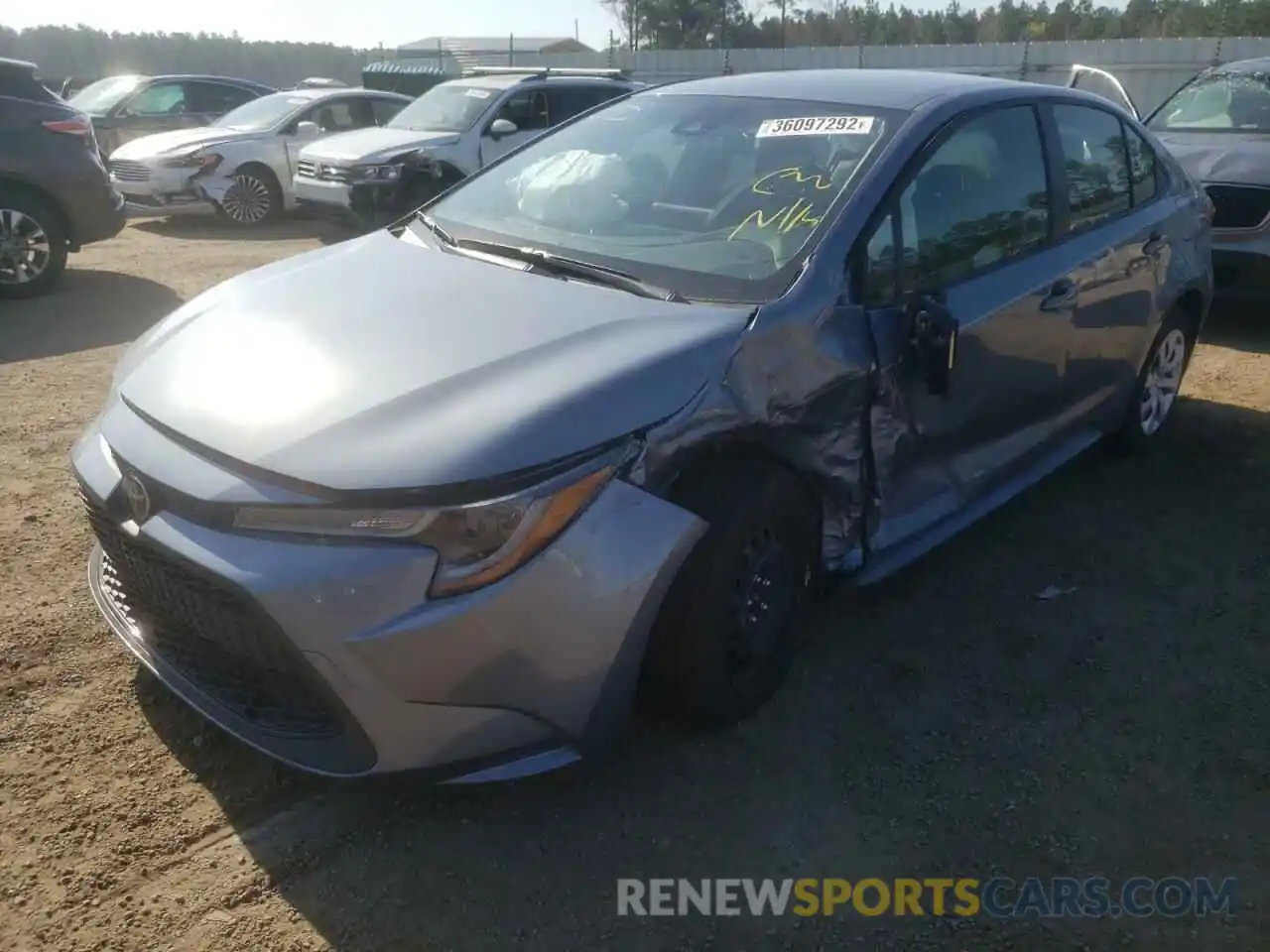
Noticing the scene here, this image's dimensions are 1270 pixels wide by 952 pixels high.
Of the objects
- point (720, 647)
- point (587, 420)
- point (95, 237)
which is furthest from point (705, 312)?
point (95, 237)

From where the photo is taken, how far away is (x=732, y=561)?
2.70 meters

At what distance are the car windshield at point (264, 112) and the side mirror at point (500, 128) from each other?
9.65 ft

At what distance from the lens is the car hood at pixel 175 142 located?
37.5ft

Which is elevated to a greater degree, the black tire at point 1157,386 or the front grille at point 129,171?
the front grille at point 129,171

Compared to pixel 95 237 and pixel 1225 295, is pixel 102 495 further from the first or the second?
pixel 1225 295

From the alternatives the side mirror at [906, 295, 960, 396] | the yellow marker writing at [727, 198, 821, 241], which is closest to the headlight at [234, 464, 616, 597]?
the yellow marker writing at [727, 198, 821, 241]

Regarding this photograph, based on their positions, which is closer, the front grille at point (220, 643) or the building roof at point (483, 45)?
the front grille at point (220, 643)

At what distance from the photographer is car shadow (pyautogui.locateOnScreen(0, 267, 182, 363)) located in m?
6.71

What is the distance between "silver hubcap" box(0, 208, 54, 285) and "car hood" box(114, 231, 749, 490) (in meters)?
5.60

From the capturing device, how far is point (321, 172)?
10.6 m

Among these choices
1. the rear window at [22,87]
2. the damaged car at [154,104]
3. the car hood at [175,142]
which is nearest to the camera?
the rear window at [22,87]

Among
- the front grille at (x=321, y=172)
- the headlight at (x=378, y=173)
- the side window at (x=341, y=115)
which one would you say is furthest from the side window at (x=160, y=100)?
the headlight at (x=378, y=173)

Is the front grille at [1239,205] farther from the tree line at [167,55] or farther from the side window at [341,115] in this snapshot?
the tree line at [167,55]

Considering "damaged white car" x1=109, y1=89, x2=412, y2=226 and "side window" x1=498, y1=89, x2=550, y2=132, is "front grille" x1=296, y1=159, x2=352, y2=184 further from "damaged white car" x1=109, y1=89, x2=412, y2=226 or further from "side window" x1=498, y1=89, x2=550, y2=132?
"side window" x1=498, y1=89, x2=550, y2=132
